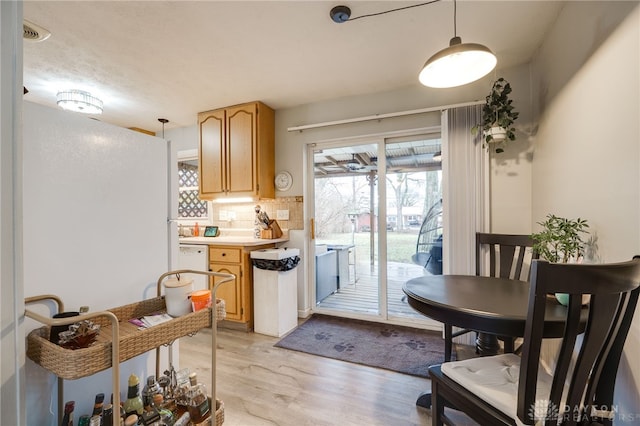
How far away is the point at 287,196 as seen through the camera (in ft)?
11.1

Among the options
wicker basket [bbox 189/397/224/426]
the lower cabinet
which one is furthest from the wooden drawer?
wicker basket [bbox 189/397/224/426]

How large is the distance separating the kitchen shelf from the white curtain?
2195 millimetres

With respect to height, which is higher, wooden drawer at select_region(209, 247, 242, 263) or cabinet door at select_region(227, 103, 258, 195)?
cabinet door at select_region(227, 103, 258, 195)

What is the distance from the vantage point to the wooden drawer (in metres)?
2.85

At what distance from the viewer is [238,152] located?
3.26 metres

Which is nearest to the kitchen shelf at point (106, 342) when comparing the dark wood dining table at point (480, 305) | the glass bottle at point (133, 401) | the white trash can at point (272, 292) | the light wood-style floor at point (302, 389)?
the glass bottle at point (133, 401)

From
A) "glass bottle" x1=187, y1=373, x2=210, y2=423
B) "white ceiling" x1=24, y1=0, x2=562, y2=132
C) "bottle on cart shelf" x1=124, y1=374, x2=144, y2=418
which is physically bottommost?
"glass bottle" x1=187, y1=373, x2=210, y2=423

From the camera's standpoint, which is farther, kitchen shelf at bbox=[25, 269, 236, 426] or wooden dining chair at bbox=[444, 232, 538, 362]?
wooden dining chair at bbox=[444, 232, 538, 362]

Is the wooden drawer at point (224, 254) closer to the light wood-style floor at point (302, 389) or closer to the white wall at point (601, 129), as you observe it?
the light wood-style floor at point (302, 389)

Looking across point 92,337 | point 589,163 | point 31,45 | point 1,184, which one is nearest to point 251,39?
point 31,45

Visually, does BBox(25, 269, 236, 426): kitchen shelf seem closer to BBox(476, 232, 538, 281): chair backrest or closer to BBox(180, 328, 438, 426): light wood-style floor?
BBox(180, 328, 438, 426): light wood-style floor

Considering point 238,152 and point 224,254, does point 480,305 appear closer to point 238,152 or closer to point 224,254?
point 224,254

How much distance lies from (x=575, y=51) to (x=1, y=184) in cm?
261

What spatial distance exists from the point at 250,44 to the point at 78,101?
1949 mm
